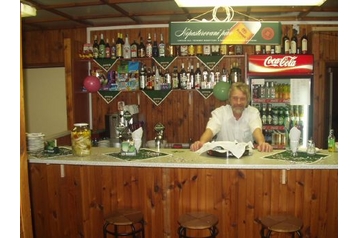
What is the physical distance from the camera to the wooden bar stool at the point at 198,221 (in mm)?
2553

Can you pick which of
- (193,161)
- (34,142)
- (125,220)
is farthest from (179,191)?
(34,142)

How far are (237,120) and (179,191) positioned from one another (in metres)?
1.33

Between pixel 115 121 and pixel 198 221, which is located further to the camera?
pixel 115 121

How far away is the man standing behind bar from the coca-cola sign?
1.53 meters

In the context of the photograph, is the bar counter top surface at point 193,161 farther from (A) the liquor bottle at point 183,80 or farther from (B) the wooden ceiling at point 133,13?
(A) the liquor bottle at point 183,80

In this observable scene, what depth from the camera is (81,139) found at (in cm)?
319

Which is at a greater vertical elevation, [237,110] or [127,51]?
[127,51]

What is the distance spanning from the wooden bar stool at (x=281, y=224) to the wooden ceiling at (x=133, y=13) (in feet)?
8.73

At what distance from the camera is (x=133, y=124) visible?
568cm

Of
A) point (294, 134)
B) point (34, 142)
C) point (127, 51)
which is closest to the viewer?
point (294, 134)

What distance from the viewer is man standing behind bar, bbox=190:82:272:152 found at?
149 inches

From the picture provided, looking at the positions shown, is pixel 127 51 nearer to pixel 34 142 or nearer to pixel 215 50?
pixel 215 50

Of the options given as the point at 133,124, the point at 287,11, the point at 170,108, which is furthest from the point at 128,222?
the point at 287,11

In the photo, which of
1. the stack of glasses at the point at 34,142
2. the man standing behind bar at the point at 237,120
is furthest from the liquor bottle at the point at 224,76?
the stack of glasses at the point at 34,142
